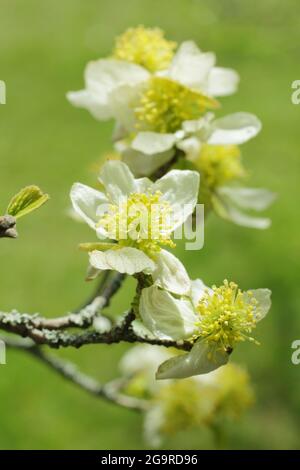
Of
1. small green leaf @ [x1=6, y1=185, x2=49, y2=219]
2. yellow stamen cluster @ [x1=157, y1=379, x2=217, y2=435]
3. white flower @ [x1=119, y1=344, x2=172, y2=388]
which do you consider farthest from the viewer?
white flower @ [x1=119, y1=344, x2=172, y2=388]

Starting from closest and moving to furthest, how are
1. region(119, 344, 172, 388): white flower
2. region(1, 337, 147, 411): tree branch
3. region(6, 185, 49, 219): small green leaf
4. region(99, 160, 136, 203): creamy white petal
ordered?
1. region(6, 185, 49, 219): small green leaf
2. region(99, 160, 136, 203): creamy white petal
3. region(1, 337, 147, 411): tree branch
4. region(119, 344, 172, 388): white flower

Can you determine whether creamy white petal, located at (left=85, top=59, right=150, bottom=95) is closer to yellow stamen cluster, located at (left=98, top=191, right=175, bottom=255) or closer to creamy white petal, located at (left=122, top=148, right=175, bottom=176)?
creamy white petal, located at (left=122, top=148, right=175, bottom=176)

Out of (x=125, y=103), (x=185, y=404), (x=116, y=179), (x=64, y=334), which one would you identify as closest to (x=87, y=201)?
(x=116, y=179)

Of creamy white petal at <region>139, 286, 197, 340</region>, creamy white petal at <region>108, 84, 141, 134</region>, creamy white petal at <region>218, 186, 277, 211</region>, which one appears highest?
creamy white petal at <region>108, 84, 141, 134</region>

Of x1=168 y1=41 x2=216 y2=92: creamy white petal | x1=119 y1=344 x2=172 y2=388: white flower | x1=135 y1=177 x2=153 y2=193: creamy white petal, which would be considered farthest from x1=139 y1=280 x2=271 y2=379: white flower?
x1=119 y1=344 x2=172 y2=388: white flower

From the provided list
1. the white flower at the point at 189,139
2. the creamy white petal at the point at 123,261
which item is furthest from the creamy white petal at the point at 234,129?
the creamy white petal at the point at 123,261

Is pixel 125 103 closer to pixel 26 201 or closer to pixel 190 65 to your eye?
pixel 190 65

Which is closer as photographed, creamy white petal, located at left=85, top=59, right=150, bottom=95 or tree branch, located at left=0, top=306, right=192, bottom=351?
tree branch, located at left=0, top=306, right=192, bottom=351
